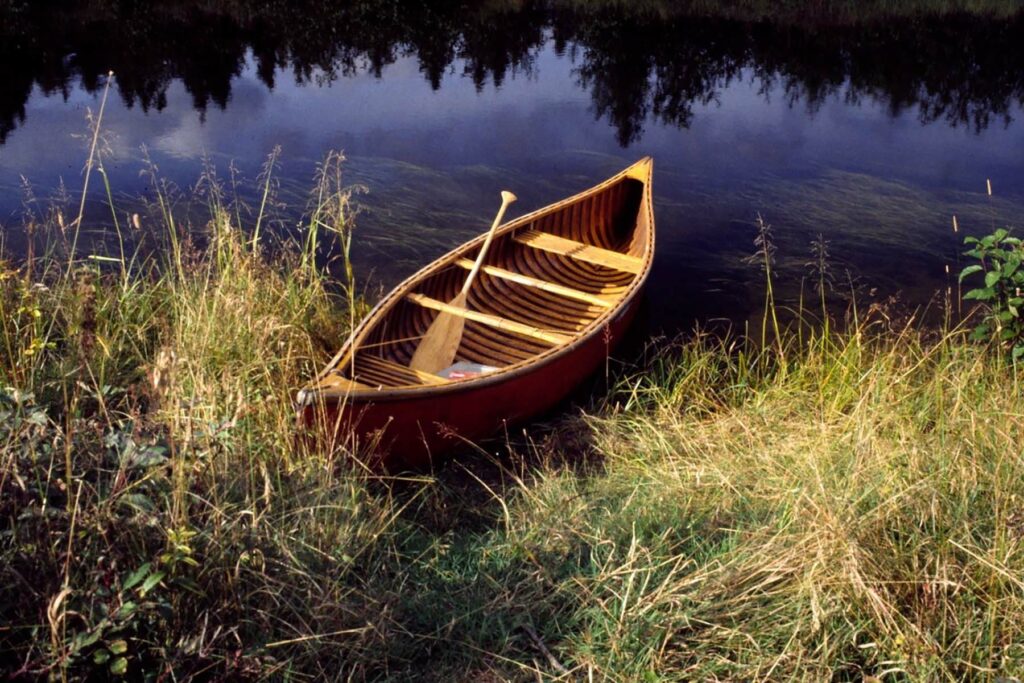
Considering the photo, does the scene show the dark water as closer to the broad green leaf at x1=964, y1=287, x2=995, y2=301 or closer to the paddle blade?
the paddle blade

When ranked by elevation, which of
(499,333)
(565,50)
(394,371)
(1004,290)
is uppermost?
(565,50)

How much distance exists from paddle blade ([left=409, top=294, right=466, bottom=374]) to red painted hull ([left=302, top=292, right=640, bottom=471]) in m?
0.50

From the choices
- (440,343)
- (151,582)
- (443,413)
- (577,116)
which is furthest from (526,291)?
(577,116)

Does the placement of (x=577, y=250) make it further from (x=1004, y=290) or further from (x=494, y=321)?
(x=1004, y=290)

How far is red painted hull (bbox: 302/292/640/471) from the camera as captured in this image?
4113 millimetres

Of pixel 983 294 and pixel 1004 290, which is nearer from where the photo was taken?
pixel 983 294

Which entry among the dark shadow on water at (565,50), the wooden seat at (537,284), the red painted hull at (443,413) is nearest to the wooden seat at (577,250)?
the wooden seat at (537,284)

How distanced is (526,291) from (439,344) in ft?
3.58

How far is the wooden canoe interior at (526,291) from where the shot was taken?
16.5ft

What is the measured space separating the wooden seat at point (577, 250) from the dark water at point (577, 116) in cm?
58

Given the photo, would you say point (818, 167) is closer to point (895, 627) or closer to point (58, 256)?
point (58, 256)

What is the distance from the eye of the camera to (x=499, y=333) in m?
5.68

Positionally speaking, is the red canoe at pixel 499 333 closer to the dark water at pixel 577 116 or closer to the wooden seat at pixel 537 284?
the wooden seat at pixel 537 284

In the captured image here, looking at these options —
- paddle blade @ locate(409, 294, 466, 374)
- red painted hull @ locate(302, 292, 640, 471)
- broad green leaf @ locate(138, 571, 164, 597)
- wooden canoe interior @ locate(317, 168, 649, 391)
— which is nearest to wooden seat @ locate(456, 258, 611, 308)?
wooden canoe interior @ locate(317, 168, 649, 391)
